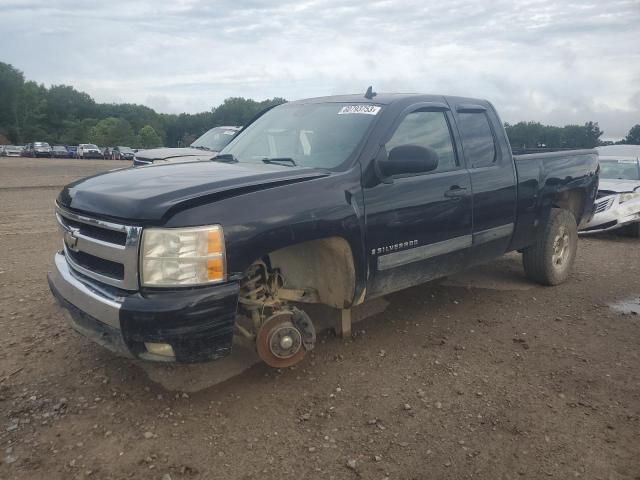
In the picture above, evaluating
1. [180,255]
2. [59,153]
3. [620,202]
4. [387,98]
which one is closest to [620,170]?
[620,202]

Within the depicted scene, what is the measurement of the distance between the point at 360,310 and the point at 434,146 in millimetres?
1606

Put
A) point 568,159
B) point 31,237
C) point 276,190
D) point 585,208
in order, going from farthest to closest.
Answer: point 31,237 < point 585,208 < point 568,159 < point 276,190

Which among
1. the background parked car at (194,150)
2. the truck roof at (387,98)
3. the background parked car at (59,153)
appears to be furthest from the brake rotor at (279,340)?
the background parked car at (59,153)

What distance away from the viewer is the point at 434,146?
418 cm

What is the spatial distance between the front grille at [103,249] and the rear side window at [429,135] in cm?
197

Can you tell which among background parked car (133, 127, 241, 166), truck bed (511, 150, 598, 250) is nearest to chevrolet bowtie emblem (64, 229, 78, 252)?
truck bed (511, 150, 598, 250)

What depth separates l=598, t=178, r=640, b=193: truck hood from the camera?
8961 mm

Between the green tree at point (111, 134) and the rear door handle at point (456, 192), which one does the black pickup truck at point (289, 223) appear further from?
the green tree at point (111, 134)

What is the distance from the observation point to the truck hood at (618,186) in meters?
8.96

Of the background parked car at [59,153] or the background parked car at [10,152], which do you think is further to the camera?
the background parked car at [59,153]

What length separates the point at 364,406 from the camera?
10.4 ft

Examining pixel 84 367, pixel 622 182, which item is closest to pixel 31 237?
pixel 84 367

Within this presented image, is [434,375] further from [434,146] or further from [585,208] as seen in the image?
[585,208]

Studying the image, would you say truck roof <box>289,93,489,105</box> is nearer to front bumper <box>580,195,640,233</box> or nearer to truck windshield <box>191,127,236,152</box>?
front bumper <box>580,195,640,233</box>
